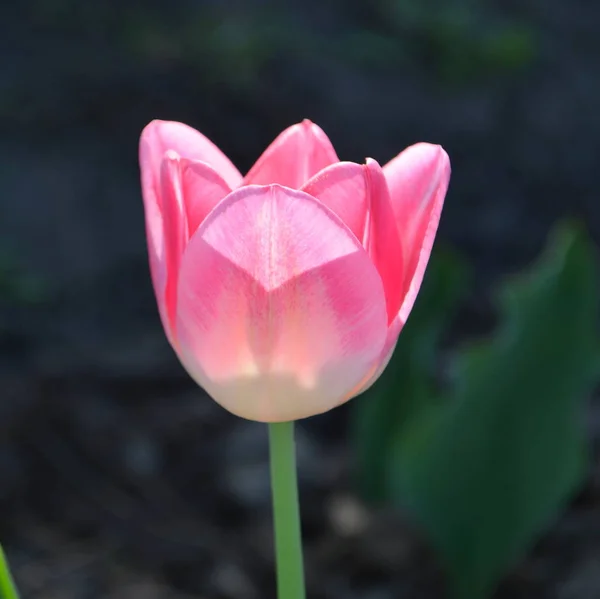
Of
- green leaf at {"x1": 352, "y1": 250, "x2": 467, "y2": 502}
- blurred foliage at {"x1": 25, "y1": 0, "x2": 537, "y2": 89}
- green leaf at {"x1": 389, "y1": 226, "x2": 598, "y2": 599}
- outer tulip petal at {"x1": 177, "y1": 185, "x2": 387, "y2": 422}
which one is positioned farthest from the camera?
blurred foliage at {"x1": 25, "y1": 0, "x2": 537, "y2": 89}

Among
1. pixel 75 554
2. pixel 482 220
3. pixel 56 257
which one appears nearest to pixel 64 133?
pixel 56 257

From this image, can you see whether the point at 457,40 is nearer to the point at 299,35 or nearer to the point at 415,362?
the point at 299,35

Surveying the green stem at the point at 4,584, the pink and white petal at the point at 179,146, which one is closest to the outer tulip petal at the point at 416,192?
the pink and white petal at the point at 179,146

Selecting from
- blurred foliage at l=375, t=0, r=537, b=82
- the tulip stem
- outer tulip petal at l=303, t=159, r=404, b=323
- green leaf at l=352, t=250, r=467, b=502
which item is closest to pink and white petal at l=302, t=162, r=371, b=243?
outer tulip petal at l=303, t=159, r=404, b=323

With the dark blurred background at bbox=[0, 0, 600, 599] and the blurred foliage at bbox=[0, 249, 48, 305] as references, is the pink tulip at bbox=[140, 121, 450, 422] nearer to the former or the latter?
the dark blurred background at bbox=[0, 0, 600, 599]

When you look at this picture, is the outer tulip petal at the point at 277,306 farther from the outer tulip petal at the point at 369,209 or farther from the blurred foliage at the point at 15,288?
the blurred foliage at the point at 15,288

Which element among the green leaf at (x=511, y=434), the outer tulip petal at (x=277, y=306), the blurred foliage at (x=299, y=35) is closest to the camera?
the outer tulip petal at (x=277, y=306)
